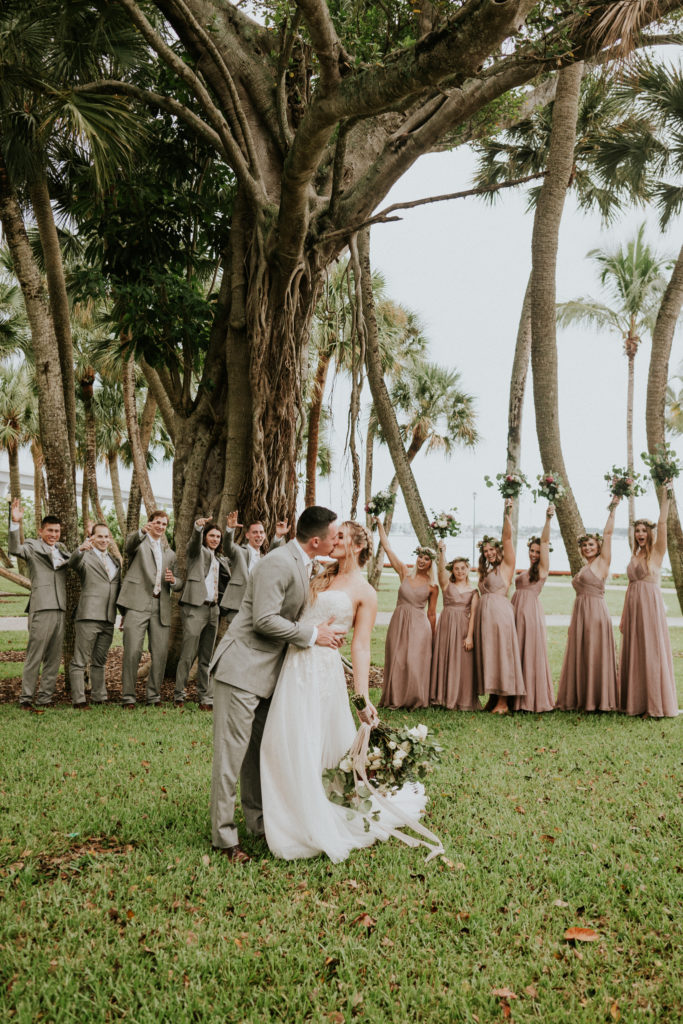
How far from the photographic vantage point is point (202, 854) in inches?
183

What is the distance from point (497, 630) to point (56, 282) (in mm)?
8327

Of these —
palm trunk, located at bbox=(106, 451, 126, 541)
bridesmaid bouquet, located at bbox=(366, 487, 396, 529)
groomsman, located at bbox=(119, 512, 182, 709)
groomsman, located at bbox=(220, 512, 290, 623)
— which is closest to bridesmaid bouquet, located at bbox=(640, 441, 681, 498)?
bridesmaid bouquet, located at bbox=(366, 487, 396, 529)

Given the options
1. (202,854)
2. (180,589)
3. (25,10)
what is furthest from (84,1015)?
(25,10)

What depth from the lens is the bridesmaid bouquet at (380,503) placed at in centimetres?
977

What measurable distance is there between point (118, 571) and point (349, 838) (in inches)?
237

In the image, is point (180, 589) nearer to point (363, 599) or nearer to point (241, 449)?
point (241, 449)

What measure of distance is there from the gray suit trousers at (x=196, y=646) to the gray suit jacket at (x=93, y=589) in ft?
3.13

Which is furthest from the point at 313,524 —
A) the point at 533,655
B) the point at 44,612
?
the point at 44,612

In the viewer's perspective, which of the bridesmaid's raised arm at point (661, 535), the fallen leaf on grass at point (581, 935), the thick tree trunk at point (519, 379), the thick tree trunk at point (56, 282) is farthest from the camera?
the thick tree trunk at point (519, 379)

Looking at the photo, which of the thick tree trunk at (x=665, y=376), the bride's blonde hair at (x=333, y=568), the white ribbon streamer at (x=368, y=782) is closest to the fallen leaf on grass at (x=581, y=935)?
the white ribbon streamer at (x=368, y=782)

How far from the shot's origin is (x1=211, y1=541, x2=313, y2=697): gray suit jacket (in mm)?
4648

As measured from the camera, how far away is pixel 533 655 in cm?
952

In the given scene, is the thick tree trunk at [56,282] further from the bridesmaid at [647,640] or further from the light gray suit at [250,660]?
the bridesmaid at [647,640]

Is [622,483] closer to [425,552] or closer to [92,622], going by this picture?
[425,552]
